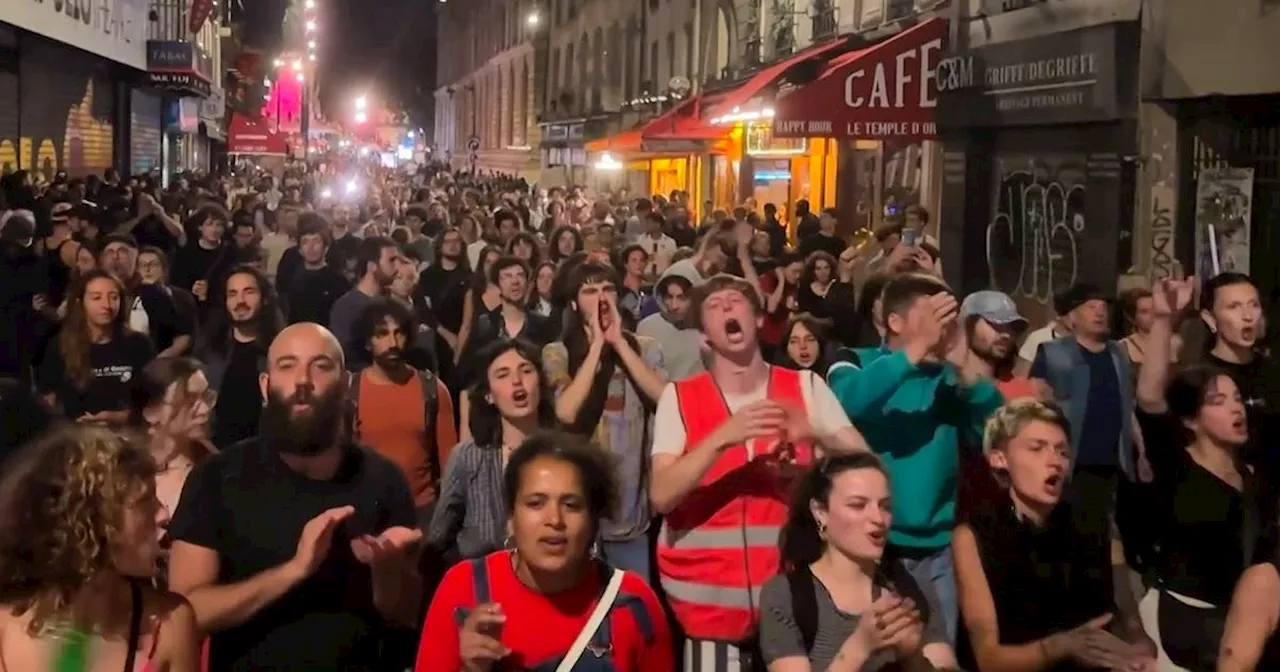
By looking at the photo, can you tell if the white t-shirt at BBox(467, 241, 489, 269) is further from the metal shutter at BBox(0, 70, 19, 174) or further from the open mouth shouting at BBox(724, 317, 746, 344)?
the metal shutter at BBox(0, 70, 19, 174)

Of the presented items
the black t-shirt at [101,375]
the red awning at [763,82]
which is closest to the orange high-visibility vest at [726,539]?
the black t-shirt at [101,375]

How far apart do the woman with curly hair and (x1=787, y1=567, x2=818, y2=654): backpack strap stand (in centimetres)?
161

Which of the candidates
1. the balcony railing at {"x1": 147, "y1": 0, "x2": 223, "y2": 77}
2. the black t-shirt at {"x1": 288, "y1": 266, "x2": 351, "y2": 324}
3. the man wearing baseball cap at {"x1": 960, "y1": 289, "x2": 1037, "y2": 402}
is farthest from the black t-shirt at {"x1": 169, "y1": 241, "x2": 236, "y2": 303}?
the balcony railing at {"x1": 147, "y1": 0, "x2": 223, "y2": 77}

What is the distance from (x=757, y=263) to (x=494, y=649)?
375 inches

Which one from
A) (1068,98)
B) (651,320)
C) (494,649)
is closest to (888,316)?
(494,649)

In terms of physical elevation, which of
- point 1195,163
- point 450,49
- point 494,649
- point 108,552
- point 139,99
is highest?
point 450,49

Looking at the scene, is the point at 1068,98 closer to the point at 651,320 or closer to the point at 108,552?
the point at 651,320

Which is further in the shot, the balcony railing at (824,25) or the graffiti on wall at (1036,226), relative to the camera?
the balcony railing at (824,25)

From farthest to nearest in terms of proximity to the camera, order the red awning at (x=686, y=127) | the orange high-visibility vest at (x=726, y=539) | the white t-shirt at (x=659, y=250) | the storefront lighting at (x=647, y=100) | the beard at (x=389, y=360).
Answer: the storefront lighting at (x=647, y=100)
the red awning at (x=686, y=127)
the white t-shirt at (x=659, y=250)
the beard at (x=389, y=360)
the orange high-visibility vest at (x=726, y=539)

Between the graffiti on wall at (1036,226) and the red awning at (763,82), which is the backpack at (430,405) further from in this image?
the red awning at (763,82)

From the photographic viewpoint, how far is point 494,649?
140 inches

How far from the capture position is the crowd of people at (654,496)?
3.65m

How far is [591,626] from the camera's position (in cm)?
368

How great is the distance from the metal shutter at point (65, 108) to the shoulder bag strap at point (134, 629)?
20.0 m
